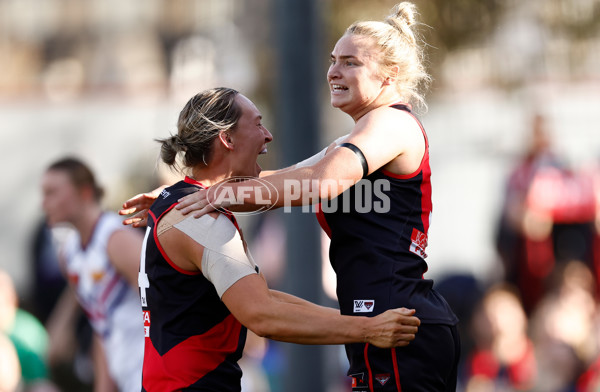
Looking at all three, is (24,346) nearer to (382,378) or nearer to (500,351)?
(500,351)

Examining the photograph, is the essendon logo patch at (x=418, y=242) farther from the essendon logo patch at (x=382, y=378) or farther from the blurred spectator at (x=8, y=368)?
the blurred spectator at (x=8, y=368)

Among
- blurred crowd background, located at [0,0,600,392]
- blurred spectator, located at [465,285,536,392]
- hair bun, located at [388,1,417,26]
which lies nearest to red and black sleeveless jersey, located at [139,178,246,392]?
hair bun, located at [388,1,417,26]

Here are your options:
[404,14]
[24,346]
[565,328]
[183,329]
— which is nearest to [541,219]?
[565,328]

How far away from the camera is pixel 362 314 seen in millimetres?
3762

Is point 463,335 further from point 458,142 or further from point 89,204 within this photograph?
point 89,204

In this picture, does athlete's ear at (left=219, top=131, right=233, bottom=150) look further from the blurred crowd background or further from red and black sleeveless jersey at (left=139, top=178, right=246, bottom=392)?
the blurred crowd background

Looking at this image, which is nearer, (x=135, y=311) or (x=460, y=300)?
(x=135, y=311)

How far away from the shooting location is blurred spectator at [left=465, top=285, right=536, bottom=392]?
8117 mm

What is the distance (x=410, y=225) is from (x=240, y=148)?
0.79 metres

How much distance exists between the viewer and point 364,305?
377cm

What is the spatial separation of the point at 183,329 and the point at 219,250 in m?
0.39

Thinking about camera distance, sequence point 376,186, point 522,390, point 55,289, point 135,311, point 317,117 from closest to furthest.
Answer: point 376,186 < point 317,117 < point 135,311 < point 522,390 < point 55,289

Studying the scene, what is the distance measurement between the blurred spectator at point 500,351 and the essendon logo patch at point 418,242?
4506 millimetres

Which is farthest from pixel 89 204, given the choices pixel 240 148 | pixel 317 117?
pixel 240 148
